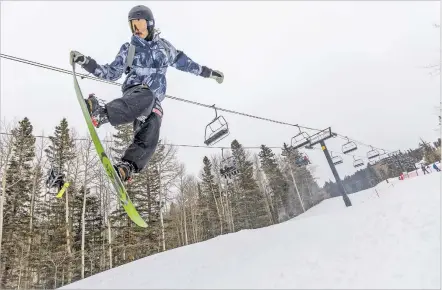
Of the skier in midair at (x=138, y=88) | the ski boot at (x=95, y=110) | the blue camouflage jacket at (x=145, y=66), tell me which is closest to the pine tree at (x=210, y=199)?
the blue camouflage jacket at (x=145, y=66)

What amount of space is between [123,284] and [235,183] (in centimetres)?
3565

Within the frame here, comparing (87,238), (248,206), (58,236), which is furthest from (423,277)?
(248,206)

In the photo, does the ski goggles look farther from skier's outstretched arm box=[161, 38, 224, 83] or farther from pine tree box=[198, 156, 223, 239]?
pine tree box=[198, 156, 223, 239]

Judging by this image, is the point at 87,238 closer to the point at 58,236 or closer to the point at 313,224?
the point at 58,236

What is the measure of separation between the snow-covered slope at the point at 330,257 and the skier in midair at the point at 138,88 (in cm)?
280

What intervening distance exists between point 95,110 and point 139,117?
20.4 inches

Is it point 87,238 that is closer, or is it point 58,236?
point 58,236

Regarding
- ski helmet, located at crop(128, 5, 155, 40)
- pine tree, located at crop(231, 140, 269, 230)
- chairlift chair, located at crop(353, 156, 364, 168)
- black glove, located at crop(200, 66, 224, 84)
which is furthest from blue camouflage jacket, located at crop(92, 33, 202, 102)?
pine tree, located at crop(231, 140, 269, 230)

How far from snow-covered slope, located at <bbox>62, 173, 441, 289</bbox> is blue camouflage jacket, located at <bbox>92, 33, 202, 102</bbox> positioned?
11.1 feet

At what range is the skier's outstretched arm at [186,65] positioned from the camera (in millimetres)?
3936

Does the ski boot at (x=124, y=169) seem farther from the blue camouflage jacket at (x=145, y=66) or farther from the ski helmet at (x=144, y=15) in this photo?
the ski helmet at (x=144, y=15)

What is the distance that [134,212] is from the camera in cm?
280

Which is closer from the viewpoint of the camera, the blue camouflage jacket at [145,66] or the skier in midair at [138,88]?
the skier in midair at [138,88]

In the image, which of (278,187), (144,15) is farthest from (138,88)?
(278,187)
